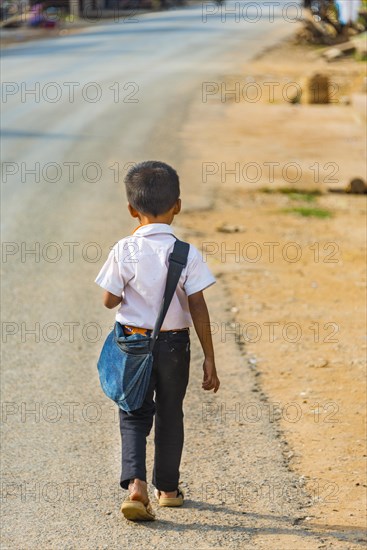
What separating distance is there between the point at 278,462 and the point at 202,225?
7.20 meters

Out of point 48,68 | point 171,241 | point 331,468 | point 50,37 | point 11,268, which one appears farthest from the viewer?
point 50,37

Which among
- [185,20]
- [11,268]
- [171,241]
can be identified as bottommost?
[185,20]

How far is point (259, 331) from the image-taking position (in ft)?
25.8

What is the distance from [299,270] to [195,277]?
19.0 ft

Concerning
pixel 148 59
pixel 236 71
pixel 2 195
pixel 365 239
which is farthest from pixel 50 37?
pixel 365 239

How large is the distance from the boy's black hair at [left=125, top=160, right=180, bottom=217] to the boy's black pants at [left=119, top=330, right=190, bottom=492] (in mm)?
546

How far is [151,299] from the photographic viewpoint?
4340mm

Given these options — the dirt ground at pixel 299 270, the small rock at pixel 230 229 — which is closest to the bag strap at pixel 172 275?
the dirt ground at pixel 299 270

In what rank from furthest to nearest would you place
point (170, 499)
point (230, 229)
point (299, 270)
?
1. point (230, 229)
2. point (299, 270)
3. point (170, 499)

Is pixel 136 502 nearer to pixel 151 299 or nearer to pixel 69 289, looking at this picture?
pixel 151 299

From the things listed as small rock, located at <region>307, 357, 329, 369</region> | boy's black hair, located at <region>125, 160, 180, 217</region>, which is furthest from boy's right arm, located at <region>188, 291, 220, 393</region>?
small rock, located at <region>307, 357, 329, 369</region>

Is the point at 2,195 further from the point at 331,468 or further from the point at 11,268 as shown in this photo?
the point at 331,468

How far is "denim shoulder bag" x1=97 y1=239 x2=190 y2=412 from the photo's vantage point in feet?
14.0

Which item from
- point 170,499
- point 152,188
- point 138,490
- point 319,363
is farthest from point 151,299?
point 319,363
